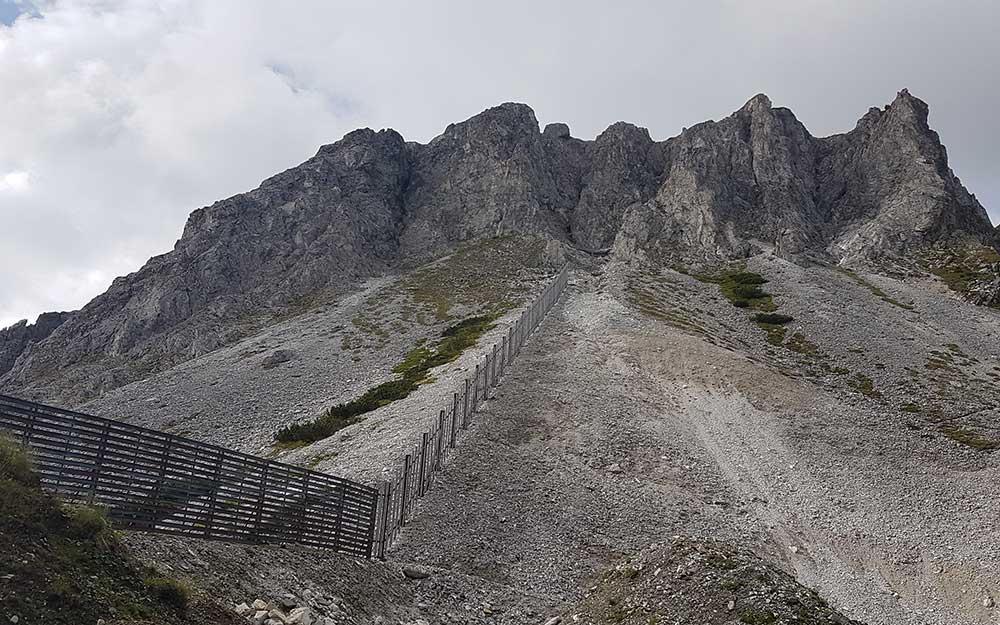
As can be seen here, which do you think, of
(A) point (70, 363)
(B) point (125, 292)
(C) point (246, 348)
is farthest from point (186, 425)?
(B) point (125, 292)

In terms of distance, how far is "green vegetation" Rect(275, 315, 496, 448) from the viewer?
46094 mm

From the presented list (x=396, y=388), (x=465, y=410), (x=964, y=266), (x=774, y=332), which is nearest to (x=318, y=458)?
(x=465, y=410)

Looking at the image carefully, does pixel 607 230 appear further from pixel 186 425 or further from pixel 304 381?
pixel 186 425

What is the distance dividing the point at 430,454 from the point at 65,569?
21219mm

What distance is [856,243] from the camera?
112 m

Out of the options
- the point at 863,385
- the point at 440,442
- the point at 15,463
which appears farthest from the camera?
the point at 863,385

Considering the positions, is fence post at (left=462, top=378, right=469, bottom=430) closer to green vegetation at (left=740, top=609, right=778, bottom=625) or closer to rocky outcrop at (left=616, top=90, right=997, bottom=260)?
green vegetation at (left=740, top=609, right=778, bottom=625)

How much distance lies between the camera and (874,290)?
298 feet

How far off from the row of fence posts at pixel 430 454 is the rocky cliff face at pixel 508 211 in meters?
55.6

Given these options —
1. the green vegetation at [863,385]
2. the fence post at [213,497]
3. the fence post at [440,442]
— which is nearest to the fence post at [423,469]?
the fence post at [440,442]

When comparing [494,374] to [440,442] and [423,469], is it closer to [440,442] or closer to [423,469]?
[440,442]

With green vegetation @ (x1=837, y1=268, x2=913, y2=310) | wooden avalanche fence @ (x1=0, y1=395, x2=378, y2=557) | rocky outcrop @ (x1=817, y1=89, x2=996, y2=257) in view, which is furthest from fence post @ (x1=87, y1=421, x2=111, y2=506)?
rocky outcrop @ (x1=817, y1=89, x2=996, y2=257)

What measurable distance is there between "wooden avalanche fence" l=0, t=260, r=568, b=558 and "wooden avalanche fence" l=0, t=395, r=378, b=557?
2 centimetres

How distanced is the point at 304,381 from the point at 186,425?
11254 millimetres
